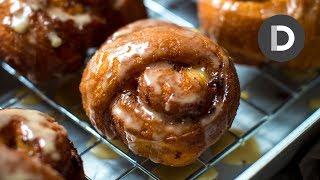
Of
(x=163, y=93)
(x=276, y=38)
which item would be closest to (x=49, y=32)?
(x=163, y=93)

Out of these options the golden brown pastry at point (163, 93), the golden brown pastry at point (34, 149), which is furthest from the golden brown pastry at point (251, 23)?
the golden brown pastry at point (34, 149)

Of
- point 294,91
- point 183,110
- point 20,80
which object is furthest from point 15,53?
point 294,91

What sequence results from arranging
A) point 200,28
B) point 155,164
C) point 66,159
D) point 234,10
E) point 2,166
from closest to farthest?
point 2,166 → point 66,159 → point 155,164 → point 234,10 → point 200,28

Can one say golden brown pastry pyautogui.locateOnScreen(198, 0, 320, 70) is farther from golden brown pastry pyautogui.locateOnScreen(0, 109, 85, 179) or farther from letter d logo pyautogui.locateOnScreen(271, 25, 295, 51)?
golden brown pastry pyautogui.locateOnScreen(0, 109, 85, 179)

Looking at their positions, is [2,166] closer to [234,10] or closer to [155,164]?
[155,164]

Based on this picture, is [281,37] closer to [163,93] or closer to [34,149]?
[163,93]

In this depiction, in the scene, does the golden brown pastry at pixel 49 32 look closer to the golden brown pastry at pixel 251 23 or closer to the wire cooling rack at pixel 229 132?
the wire cooling rack at pixel 229 132

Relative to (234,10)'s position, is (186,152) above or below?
below
